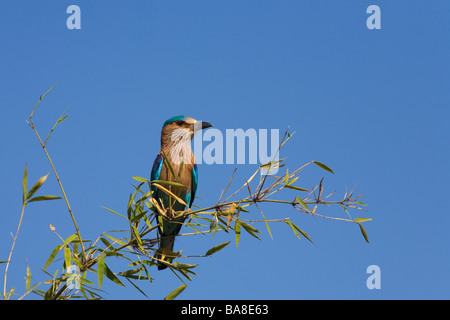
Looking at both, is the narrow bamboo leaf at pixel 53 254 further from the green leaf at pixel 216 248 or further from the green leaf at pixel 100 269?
the green leaf at pixel 216 248

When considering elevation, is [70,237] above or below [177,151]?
below

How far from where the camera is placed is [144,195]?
3150mm

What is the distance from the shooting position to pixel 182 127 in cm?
539

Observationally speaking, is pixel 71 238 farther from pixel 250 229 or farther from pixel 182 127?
pixel 182 127

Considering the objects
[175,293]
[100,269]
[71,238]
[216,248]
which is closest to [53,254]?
[71,238]

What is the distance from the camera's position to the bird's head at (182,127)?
5.35 meters

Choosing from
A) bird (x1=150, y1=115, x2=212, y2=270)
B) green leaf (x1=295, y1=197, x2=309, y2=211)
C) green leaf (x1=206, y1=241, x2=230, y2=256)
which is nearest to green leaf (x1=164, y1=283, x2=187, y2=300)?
green leaf (x1=206, y1=241, x2=230, y2=256)

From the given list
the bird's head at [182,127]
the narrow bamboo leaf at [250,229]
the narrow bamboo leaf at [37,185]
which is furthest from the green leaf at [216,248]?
the bird's head at [182,127]

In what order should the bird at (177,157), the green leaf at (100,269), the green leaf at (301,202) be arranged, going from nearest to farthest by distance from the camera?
the green leaf at (301,202)
the green leaf at (100,269)
the bird at (177,157)

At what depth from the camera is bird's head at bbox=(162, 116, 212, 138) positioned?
211 inches

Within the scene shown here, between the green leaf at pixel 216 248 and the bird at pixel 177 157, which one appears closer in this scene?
the green leaf at pixel 216 248
